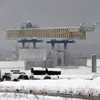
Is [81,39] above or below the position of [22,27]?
below

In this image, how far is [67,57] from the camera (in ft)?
53.8

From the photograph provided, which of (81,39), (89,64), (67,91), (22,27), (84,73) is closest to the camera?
(67,91)

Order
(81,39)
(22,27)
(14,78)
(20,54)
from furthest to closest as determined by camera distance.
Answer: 1. (22,27)
2. (81,39)
3. (20,54)
4. (14,78)

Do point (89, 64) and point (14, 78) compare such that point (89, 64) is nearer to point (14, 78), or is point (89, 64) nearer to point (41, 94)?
point (14, 78)

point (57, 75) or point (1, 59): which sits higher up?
point (1, 59)

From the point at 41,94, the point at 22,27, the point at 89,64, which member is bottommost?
the point at 41,94

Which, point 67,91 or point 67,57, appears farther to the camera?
point 67,57

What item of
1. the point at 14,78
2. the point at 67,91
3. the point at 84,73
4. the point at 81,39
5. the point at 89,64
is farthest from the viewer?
the point at 81,39

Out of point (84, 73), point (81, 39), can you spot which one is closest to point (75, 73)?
point (84, 73)

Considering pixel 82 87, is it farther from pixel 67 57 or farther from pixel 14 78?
pixel 67 57

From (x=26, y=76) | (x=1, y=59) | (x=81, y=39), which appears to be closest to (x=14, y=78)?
(x=26, y=76)

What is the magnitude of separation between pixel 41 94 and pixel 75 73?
7553mm

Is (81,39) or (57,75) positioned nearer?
(57,75)

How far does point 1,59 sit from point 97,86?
51.7ft
